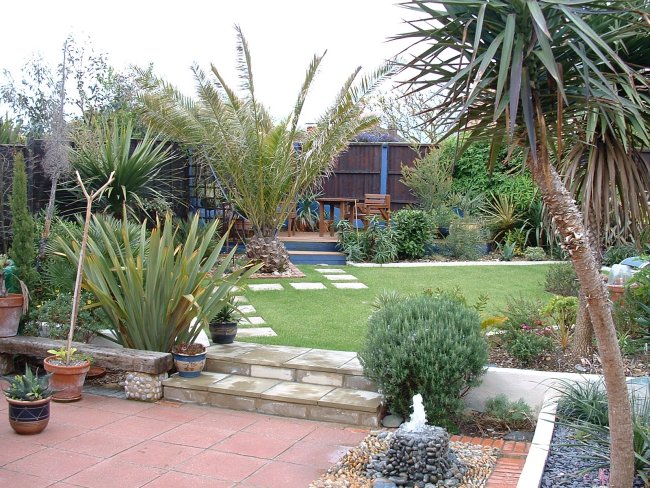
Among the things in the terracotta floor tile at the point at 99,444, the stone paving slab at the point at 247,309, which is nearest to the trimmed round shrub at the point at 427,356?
the terracotta floor tile at the point at 99,444

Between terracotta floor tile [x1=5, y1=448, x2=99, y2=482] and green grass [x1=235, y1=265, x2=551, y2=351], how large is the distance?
2.83 meters

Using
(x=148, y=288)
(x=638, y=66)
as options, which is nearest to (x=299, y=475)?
(x=148, y=288)

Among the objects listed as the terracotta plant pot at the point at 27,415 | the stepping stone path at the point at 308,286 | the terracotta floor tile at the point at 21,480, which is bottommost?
the terracotta floor tile at the point at 21,480

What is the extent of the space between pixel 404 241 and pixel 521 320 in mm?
7368

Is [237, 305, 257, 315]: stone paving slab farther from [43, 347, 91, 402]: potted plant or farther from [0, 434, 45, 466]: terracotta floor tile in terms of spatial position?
[0, 434, 45, 466]: terracotta floor tile

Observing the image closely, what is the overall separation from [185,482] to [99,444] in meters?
0.94

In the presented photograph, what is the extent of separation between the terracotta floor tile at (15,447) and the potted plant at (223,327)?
2.23 metres

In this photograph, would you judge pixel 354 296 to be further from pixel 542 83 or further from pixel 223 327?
pixel 542 83

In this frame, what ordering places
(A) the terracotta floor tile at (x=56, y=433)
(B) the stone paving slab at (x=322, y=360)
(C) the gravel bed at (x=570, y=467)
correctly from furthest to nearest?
1. (B) the stone paving slab at (x=322, y=360)
2. (A) the terracotta floor tile at (x=56, y=433)
3. (C) the gravel bed at (x=570, y=467)

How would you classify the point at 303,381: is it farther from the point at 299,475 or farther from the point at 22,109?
the point at 22,109

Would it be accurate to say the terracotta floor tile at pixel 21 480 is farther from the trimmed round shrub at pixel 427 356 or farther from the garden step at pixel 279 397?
the trimmed round shrub at pixel 427 356

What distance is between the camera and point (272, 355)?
244 inches

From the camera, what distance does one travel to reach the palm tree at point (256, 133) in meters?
10.7

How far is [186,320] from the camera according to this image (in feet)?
20.2
